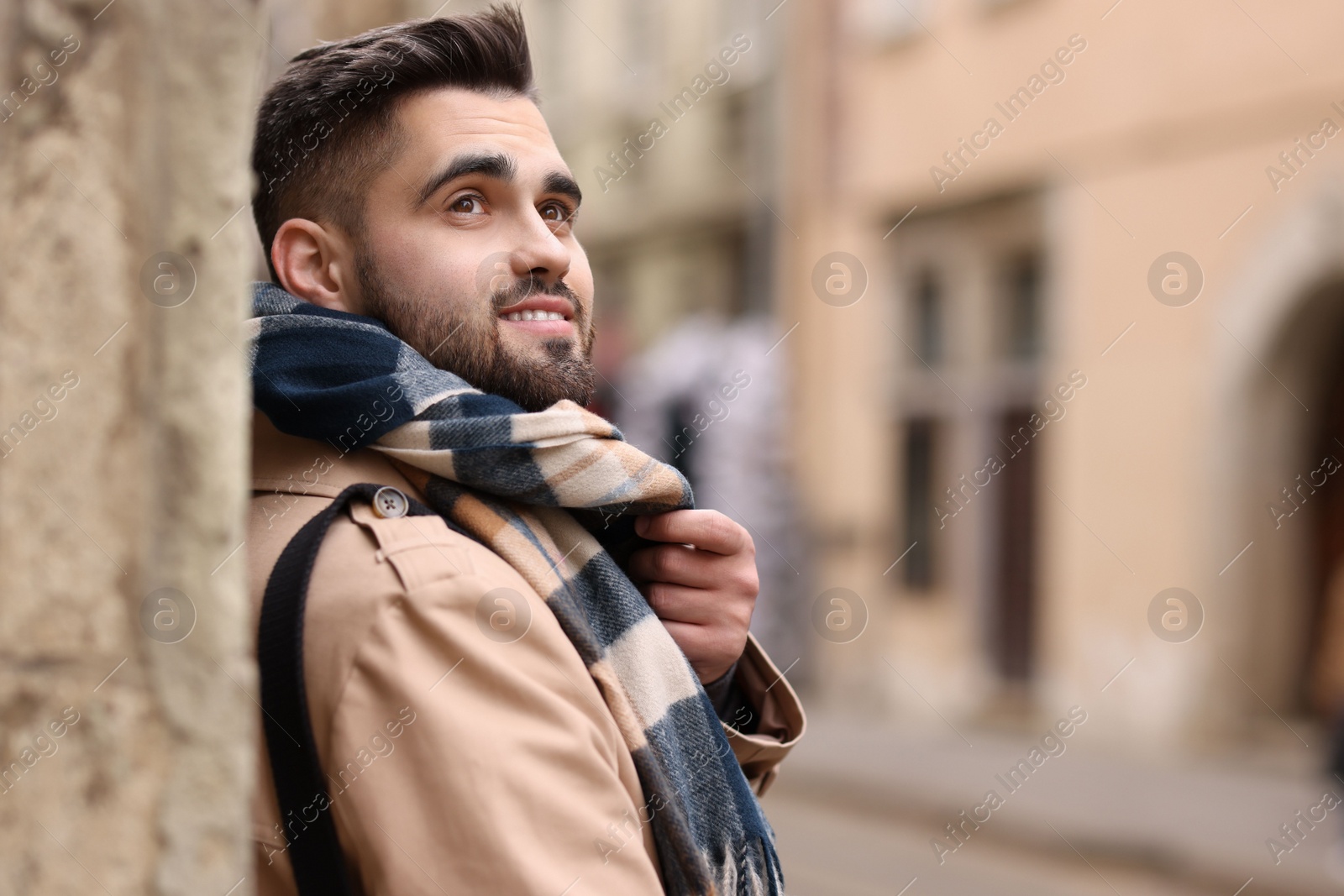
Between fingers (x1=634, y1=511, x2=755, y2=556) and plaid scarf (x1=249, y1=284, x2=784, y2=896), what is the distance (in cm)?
5

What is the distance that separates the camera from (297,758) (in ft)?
4.44

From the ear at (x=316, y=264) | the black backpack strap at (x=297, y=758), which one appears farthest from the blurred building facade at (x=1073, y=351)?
the black backpack strap at (x=297, y=758)

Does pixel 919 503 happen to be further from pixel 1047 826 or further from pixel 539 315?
pixel 539 315

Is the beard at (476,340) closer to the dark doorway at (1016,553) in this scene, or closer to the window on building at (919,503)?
the dark doorway at (1016,553)

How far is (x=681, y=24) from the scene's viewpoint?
53.8ft

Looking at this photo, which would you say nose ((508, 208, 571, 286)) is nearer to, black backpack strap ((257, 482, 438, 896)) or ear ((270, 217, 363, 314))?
ear ((270, 217, 363, 314))

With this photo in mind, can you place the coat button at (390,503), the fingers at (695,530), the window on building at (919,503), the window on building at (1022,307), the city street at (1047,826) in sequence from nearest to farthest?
the coat button at (390,503) → the fingers at (695,530) → the city street at (1047,826) → the window on building at (1022,307) → the window on building at (919,503)

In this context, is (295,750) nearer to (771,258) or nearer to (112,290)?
(112,290)

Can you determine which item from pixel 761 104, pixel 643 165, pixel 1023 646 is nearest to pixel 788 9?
pixel 761 104

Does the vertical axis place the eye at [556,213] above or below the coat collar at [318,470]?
above

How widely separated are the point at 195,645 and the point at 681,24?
53.0ft

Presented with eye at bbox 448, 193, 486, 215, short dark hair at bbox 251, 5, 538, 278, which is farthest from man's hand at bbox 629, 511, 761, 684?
short dark hair at bbox 251, 5, 538, 278

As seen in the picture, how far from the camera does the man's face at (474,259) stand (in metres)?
1.78

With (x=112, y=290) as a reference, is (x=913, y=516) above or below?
below
